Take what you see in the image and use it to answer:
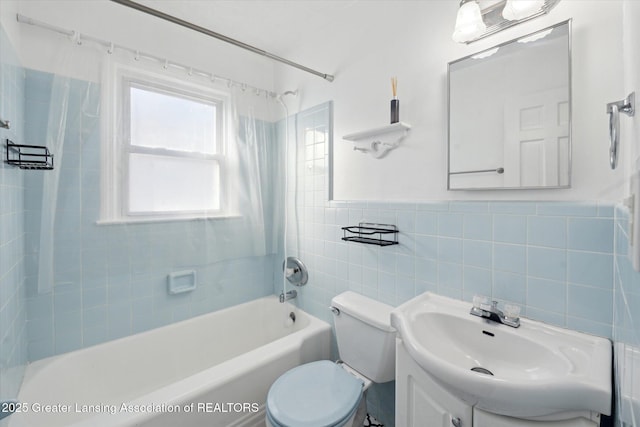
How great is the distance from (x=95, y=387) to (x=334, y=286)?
153 centimetres

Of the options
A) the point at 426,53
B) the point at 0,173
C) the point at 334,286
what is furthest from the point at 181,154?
the point at 426,53

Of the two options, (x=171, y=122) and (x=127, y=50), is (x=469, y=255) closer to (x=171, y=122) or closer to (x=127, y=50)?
(x=171, y=122)

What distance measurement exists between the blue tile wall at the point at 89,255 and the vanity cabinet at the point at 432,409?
4.95 feet

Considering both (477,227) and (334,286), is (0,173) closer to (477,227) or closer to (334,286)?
(334,286)

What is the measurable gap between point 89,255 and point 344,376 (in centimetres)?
161

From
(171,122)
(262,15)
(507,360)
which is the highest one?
(262,15)

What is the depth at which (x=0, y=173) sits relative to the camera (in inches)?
42.4

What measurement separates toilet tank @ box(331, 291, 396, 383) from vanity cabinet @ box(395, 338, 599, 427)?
0.23 metres

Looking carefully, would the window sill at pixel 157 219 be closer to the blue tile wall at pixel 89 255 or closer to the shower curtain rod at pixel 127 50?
the blue tile wall at pixel 89 255

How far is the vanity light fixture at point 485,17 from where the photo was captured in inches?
40.1

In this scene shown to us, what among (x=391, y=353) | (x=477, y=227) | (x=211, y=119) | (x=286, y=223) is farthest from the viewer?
(x=286, y=223)

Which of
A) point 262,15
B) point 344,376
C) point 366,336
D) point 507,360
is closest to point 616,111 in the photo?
point 507,360

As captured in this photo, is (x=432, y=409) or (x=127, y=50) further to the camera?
(x=127, y=50)

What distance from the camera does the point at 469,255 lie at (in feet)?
3.96
